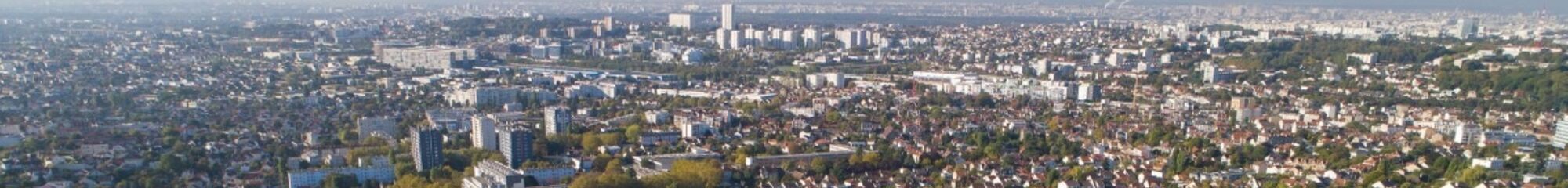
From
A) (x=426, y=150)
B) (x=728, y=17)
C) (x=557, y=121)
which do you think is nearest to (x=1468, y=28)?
(x=728, y=17)

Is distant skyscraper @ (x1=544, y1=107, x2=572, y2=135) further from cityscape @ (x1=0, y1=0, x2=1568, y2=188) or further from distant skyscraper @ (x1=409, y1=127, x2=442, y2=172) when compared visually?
distant skyscraper @ (x1=409, y1=127, x2=442, y2=172)

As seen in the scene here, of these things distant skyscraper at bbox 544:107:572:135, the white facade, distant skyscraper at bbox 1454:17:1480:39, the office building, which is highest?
distant skyscraper at bbox 544:107:572:135

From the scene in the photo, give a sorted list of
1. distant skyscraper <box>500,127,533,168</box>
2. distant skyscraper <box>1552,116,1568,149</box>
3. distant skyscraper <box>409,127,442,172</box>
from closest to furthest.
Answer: distant skyscraper <box>409,127,442,172</box>
distant skyscraper <box>500,127,533,168</box>
distant skyscraper <box>1552,116,1568,149</box>

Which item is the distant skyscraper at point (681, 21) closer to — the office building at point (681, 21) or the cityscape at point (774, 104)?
the office building at point (681, 21)

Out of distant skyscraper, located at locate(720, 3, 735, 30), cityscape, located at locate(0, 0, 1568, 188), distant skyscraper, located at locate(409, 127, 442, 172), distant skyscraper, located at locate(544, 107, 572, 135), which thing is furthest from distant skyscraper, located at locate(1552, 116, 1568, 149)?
distant skyscraper, located at locate(720, 3, 735, 30)

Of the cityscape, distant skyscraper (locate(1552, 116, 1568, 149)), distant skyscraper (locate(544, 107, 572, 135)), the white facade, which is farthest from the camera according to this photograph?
the white facade

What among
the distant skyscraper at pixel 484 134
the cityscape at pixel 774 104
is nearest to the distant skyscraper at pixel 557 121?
the cityscape at pixel 774 104

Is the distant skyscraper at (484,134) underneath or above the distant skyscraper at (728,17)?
above
